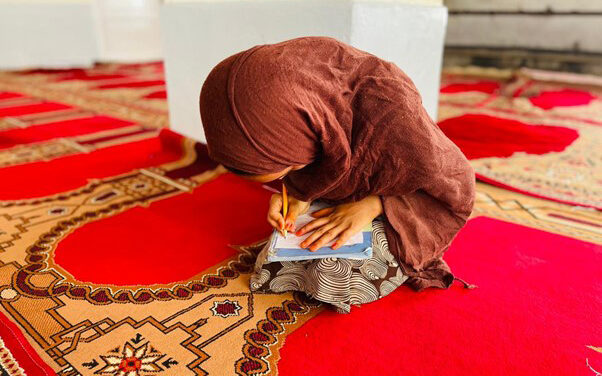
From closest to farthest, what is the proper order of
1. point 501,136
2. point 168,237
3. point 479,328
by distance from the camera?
point 479,328 → point 168,237 → point 501,136

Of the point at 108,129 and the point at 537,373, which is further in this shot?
the point at 108,129

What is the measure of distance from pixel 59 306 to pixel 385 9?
120 centimetres

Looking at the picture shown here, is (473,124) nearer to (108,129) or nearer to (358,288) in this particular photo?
(358,288)

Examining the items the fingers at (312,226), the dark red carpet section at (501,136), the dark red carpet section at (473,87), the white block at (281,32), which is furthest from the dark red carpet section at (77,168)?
the dark red carpet section at (473,87)

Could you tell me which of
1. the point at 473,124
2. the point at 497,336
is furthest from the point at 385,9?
the point at 473,124

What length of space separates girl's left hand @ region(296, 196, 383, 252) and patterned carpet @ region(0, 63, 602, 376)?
0.15 meters

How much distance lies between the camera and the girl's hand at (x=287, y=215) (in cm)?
104

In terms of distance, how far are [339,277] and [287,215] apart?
0.66 feet

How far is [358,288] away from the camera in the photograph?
1.00 meters

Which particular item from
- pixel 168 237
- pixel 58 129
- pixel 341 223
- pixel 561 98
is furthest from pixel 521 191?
pixel 58 129

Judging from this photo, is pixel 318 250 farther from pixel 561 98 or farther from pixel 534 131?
pixel 561 98

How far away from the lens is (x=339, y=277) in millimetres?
967

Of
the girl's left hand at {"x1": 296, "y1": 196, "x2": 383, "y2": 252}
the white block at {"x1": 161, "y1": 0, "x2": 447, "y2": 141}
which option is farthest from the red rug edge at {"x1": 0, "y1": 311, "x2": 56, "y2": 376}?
the white block at {"x1": 161, "y1": 0, "x2": 447, "y2": 141}

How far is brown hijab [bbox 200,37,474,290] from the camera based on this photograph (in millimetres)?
758
